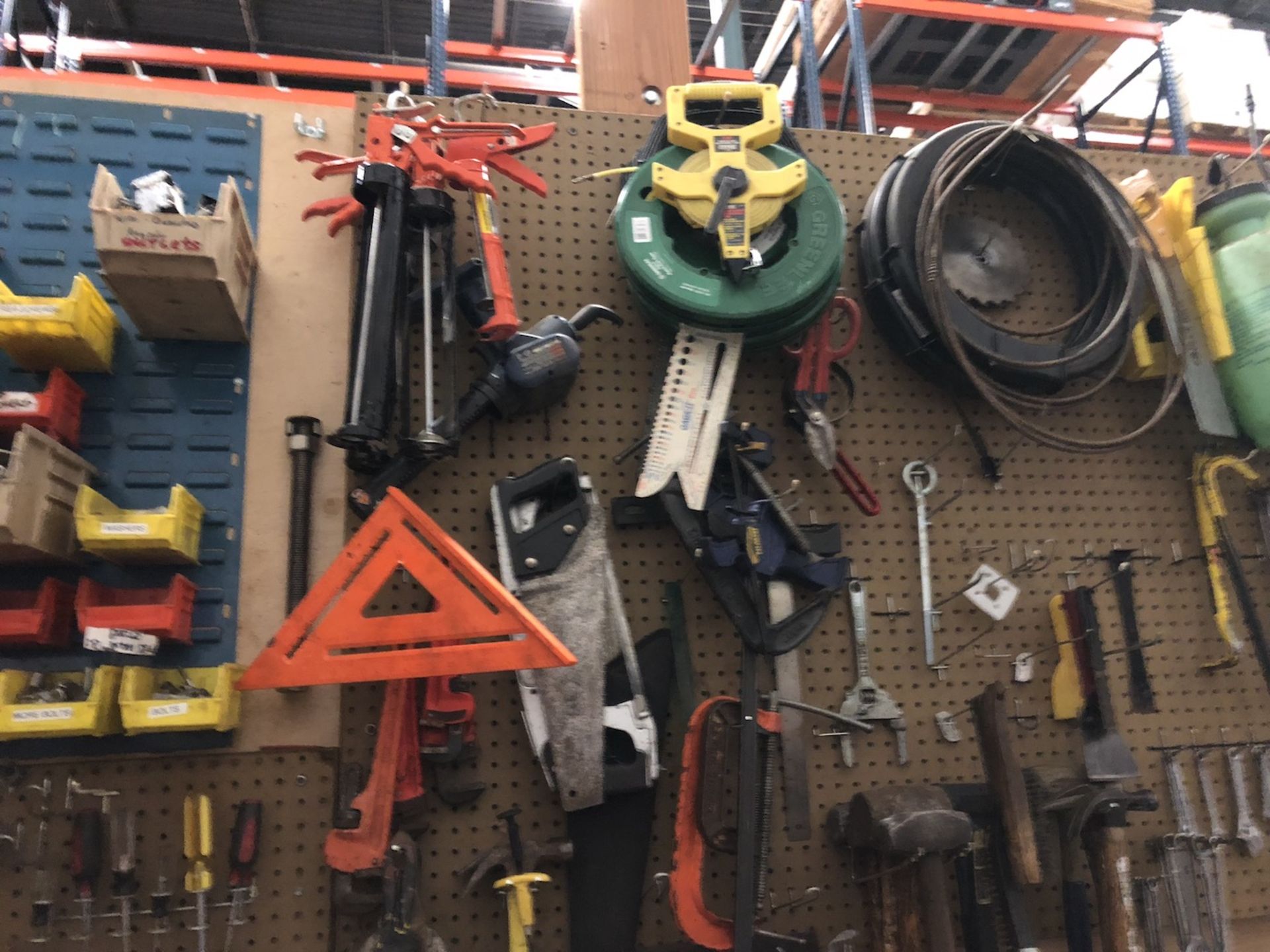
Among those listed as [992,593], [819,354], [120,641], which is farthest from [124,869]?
[992,593]

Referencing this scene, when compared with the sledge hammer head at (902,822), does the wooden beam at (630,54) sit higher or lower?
higher

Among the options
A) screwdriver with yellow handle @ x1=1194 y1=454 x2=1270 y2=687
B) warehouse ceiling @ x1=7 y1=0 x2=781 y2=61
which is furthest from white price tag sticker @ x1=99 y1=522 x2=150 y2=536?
warehouse ceiling @ x1=7 y1=0 x2=781 y2=61

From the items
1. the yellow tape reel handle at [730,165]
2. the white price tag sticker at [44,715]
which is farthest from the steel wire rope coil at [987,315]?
the white price tag sticker at [44,715]

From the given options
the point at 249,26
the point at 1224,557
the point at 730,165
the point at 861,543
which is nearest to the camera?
the point at 730,165

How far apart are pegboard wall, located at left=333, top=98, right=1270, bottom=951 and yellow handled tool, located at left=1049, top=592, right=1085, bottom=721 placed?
23mm

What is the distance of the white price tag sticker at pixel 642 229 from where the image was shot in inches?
52.7

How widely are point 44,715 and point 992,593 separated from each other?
1608 mm

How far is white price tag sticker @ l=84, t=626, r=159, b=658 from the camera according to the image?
107 centimetres

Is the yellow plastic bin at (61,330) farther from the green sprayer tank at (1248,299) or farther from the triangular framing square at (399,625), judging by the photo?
the green sprayer tank at (1248,299)

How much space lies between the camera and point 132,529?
42.5 inches

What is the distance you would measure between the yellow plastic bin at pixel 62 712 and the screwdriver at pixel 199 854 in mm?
171

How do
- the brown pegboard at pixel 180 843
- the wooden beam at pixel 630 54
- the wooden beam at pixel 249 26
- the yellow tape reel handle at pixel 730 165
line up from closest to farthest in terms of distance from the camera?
the brown pegboard at pixel 180 843 < the yellow tape reel handle at pixel 730 165 < the wooden beam at pixel 630 54 < the wooden beam at pixel 249 26

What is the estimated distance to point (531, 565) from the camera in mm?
1231

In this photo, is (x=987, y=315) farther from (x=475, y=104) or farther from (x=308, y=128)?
(x=308, y=128)
